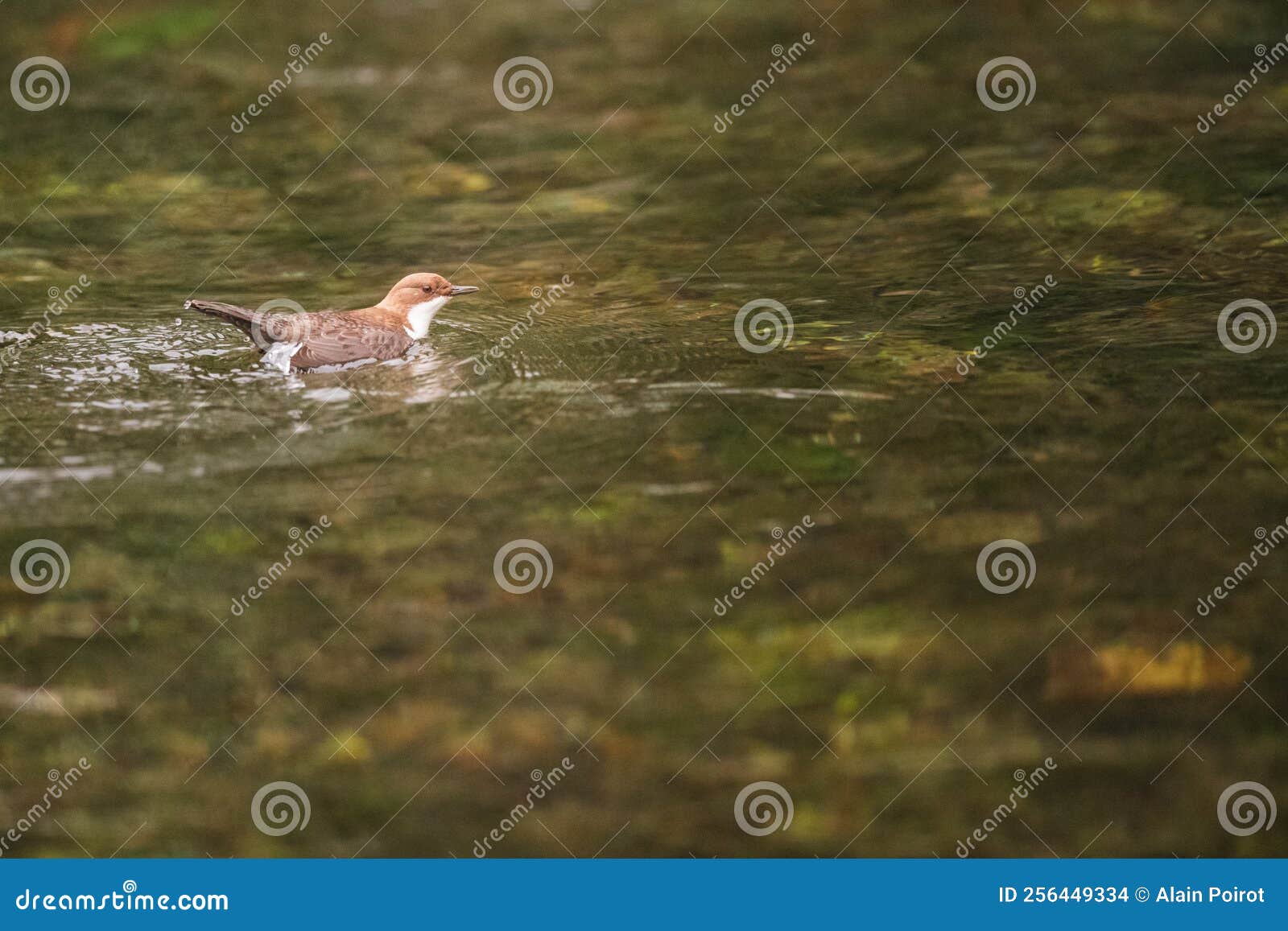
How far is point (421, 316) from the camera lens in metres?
9.19

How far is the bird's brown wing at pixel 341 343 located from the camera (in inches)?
330

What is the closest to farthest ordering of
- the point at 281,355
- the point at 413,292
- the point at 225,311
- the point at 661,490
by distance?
1. the point at 661,490
2. the point at 225,311
3. the point at 281,355
4. the point at 413,292

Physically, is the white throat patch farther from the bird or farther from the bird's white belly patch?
the bird's white belly patch

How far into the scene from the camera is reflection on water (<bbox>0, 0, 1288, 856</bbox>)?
5.44 meters

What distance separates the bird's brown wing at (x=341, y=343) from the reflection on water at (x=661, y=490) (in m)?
0.17

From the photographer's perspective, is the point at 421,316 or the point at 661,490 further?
the point at 421,316

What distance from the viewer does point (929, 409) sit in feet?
25.9

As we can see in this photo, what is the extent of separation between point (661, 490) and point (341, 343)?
89.7 inches

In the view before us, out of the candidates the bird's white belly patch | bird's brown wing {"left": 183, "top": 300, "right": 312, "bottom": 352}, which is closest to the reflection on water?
the bird's white belly patch

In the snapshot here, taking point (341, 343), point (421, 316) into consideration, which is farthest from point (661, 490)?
point (421, 316)

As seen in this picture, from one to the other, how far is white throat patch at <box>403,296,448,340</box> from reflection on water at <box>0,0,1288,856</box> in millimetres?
175

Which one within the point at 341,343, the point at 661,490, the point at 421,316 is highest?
the point at 421,316

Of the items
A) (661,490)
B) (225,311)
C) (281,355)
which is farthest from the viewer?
(281,355)

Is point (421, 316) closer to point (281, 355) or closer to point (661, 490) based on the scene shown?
point (281, 355)
